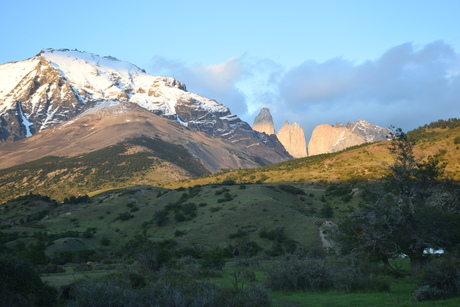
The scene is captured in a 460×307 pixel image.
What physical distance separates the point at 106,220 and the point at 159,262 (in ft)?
172

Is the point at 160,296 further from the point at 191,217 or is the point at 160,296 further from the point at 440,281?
the point at 191,217

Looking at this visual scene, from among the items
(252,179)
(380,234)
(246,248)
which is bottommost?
(246,248)

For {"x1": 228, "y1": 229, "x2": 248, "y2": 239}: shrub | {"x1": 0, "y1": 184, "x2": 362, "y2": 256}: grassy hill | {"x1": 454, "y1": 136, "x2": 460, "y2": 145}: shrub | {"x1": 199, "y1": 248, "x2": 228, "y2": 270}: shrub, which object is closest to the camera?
{"x1": 199, "y1": 248, "x2": 228, "y2": 270}: shrub

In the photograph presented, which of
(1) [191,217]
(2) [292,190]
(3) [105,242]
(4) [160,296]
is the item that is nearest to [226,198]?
(1) [191,217]

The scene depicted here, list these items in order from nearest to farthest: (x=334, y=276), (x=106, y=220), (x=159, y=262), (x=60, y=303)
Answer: (x=60, y=303) → (x=334, y=276) → (x=159, y=262) → (x=106, y=220)

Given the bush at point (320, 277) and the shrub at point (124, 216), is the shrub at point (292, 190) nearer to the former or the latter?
the shrub at point (124, 216)

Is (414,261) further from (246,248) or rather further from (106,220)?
(106,220)

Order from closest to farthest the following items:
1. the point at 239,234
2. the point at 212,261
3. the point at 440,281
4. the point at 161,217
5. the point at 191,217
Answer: the point at 440,281
the point at 212,261
the point at 239,234
the point at 191,217
the point at 161,217

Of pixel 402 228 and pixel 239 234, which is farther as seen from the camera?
pixel 239 234

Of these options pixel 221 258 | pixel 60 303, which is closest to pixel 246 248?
pixel 221 258

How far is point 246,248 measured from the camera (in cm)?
4956

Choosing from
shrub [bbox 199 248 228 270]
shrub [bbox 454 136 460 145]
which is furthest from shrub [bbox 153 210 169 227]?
shrub [bbox 454 136 460 145]

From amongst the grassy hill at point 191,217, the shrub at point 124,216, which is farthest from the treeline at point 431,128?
the shrub at point 124,216

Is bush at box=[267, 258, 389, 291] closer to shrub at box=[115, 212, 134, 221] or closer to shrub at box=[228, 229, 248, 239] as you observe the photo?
shrub at box=[228, 229, 248, 239]
